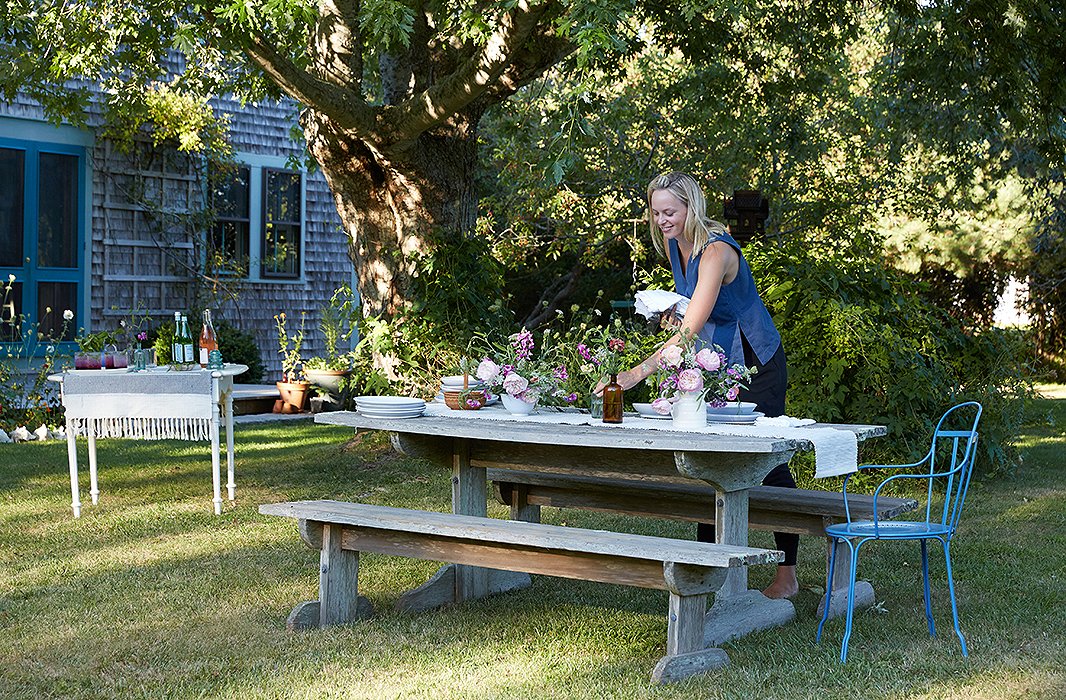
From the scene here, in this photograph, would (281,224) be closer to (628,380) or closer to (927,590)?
(628,380)

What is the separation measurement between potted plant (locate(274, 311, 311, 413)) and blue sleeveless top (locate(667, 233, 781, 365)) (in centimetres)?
827

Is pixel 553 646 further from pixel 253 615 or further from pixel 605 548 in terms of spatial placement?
pixel 253 615

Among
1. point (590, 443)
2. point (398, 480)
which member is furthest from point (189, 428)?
point (590, 443)

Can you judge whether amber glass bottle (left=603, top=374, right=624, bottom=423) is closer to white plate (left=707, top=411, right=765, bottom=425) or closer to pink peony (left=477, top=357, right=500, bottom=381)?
white plate (left=707, top=411, right=765, bottom=425)

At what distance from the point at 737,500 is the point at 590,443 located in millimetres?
606

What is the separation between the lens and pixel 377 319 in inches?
364

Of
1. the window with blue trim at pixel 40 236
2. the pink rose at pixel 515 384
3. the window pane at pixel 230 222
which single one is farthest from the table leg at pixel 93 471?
the window pane at pixel 230 222

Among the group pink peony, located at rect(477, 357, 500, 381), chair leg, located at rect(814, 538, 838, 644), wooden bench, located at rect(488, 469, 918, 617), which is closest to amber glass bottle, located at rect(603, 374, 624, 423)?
wooden bench, located at rect(488, 469, 918, 617)

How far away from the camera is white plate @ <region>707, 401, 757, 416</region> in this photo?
4602mm

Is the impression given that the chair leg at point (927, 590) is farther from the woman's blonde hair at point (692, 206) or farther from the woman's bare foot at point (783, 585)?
the woman's blonde hair at point (692, 206)

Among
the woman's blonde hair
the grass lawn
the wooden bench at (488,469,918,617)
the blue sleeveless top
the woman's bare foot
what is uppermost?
the woman's blonde hair

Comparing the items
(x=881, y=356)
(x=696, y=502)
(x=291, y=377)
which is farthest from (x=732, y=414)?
(x=291, y=377)

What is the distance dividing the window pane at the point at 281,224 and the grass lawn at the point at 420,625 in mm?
7068

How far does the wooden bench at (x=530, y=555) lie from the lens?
4.02m
